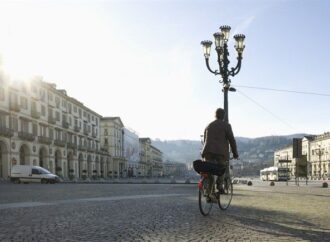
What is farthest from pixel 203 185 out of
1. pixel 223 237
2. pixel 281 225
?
pixel 223 237

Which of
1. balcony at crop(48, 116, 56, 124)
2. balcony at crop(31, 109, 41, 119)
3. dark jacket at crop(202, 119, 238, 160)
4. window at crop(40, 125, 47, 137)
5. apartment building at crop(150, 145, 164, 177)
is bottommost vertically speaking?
apartment building at crop(150, 145, 164, 177)

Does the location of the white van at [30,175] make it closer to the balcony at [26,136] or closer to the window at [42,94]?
the balcony at [26,136]

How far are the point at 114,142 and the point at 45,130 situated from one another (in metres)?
48.1

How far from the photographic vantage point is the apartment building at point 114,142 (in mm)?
108375

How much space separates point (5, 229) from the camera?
6.78 metres

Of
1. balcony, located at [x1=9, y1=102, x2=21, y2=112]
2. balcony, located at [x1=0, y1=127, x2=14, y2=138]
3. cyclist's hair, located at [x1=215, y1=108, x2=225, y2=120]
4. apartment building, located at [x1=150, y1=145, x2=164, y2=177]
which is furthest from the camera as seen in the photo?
apartment building, located at [x1=150, y1=145, x2=164, y2=177]

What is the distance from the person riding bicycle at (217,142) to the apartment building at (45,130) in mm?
44475

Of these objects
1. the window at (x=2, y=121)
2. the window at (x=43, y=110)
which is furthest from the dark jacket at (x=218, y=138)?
the window at (x=43, y=110)

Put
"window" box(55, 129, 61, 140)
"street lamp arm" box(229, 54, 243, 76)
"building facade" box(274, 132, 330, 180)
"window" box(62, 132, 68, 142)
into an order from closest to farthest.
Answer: "street lamp arm" box(229, 54, 243, 76) < "window" box(55, 129, 61, 140) < "window" box(62, 132, 68, 142) < "building facade" box(274, 132, 330, 180)

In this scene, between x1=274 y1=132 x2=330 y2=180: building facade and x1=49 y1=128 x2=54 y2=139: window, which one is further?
x1=274 y1=132 x2=330 y2=180: building facade

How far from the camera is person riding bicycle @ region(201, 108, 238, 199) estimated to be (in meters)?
8.34

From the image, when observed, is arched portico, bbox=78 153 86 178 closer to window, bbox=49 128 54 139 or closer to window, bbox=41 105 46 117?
window, bbox=49 128 54 139

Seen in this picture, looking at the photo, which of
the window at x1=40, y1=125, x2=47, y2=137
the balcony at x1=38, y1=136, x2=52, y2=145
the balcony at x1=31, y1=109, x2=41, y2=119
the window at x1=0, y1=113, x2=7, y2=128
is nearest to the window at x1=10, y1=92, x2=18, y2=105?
the window at x1=0, y1=113, x2=7, y2=128

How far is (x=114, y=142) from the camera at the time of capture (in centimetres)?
11119
